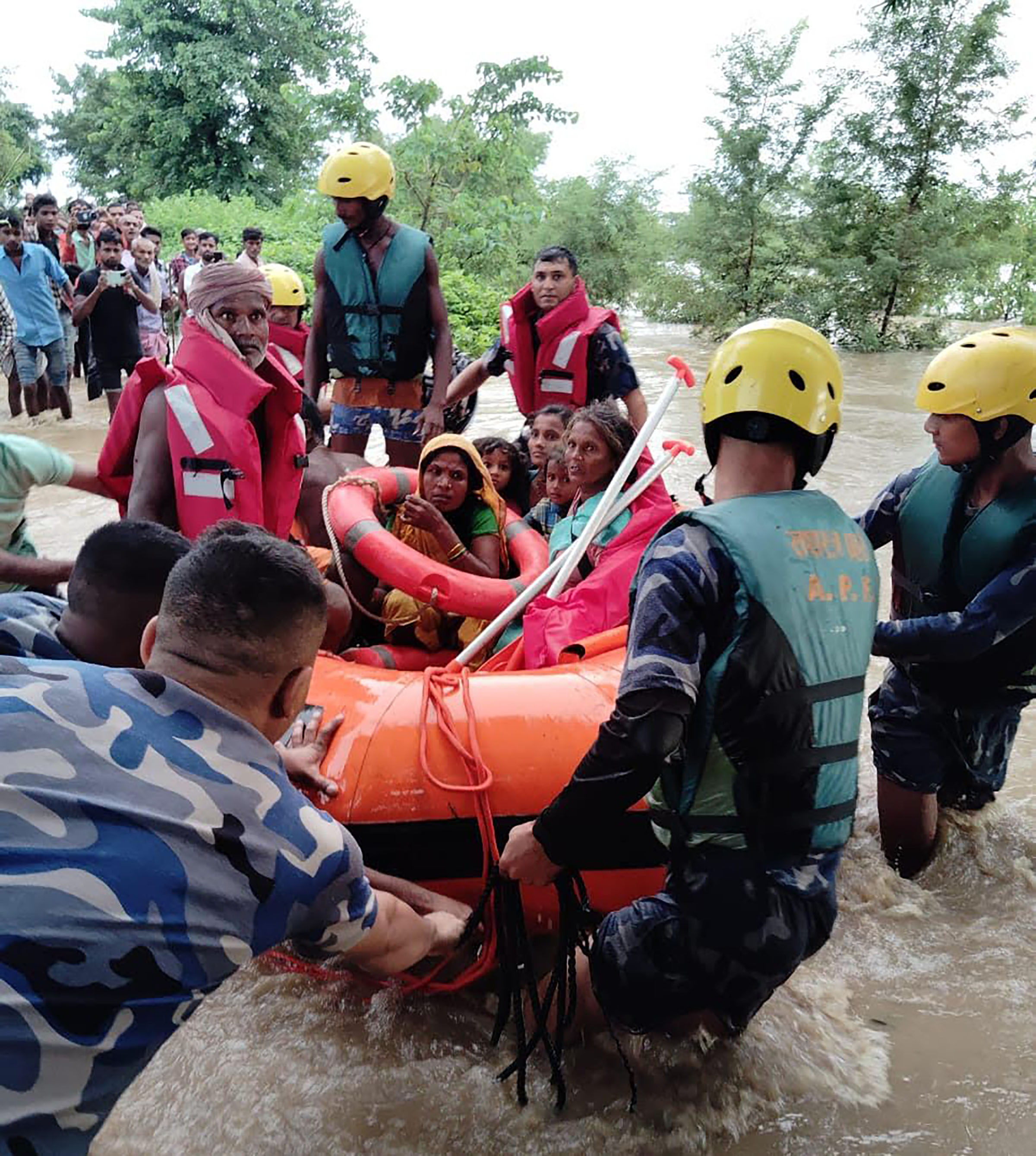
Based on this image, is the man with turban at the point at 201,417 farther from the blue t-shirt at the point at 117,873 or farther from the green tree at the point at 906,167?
the green tree at the point at 906,167

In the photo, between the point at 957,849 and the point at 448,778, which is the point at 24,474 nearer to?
the point at 448,778

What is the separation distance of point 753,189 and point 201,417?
58.4 ft

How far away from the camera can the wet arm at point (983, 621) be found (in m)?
2.41

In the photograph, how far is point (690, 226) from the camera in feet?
61.9

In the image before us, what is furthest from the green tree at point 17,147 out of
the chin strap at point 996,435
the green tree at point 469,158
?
the chin strap at point 996,435

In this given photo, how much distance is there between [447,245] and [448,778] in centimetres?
1097

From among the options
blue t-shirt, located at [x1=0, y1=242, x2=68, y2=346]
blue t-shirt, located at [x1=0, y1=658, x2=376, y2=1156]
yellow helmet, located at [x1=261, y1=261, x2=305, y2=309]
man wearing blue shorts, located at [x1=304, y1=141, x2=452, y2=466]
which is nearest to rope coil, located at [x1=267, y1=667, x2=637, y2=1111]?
blue t-shirt, located at [x1=0, y1=658, x2=376, y2=1156]

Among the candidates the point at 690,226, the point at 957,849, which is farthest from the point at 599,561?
the point at 690,226

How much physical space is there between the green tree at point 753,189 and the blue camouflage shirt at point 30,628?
18067 millimetres

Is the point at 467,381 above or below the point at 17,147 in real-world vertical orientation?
below

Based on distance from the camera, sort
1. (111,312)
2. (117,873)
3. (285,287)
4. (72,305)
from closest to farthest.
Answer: (117,873) < (285,287) < (111,312) < (72,305)

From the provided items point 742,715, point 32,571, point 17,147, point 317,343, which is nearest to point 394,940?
point 742,715

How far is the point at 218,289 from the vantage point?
271 centimetres

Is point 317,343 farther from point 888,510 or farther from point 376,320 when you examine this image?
point 888,510
